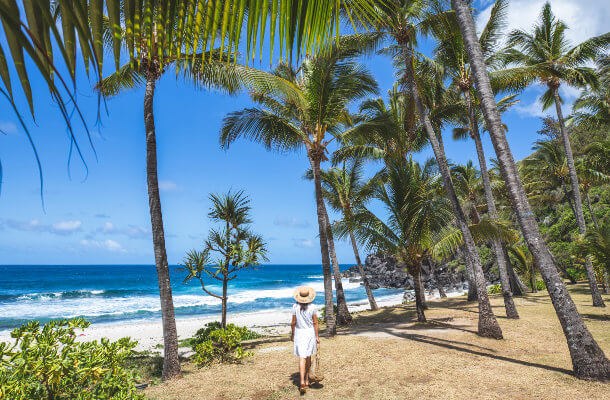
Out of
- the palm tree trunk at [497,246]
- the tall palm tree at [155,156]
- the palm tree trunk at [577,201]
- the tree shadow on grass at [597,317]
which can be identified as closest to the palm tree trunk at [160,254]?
the tall palm tree at [155,156]

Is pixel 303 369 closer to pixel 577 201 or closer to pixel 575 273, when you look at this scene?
pixel 577 201

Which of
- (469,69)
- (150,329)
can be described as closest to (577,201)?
(469,69)

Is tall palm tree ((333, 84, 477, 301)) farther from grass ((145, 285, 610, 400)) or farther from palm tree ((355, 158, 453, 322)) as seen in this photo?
grass ((145, 285, 610, 400))

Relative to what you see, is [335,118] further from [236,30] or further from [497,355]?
[236,30]

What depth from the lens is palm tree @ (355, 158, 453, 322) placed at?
11477mm

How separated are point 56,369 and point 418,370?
19.4 feet

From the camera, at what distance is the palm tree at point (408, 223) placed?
452 inches

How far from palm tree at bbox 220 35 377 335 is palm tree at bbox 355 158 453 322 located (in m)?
1.86

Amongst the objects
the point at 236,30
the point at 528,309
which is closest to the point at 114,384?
the point at 236,30

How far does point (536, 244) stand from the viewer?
20.6ft

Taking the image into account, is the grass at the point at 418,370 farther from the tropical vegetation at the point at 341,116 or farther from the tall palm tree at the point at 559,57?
the tall palm tree at the point at 559,57

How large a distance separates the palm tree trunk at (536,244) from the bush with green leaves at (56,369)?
6600 millimetres

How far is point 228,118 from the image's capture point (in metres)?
10.7

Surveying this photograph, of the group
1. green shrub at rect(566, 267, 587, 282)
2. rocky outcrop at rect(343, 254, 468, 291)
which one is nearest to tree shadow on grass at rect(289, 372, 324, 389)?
green shrub at rect(566, 267, 587, 282)
